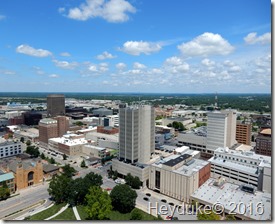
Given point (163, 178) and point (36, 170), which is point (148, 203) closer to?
point (163, 178)

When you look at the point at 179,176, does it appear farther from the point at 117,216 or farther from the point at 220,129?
the point at 220,129

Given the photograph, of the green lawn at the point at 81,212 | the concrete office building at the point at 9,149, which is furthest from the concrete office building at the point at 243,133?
the concrete office building at the point at 9,149

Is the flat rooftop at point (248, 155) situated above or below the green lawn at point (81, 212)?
above

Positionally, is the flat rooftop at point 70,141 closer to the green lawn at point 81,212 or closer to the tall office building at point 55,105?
the green lawn at point 81,212

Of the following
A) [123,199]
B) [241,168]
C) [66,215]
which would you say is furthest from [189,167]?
[66,215]

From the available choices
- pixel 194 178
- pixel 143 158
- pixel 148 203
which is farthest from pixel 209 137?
pixel 148 203

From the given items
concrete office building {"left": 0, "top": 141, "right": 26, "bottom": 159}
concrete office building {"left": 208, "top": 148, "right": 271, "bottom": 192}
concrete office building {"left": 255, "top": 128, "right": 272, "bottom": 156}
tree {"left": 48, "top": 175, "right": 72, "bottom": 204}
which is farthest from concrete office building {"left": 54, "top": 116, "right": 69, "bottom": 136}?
concrete office building {"left": 255, "top": 128, "right": 272, "bottom": 156}
